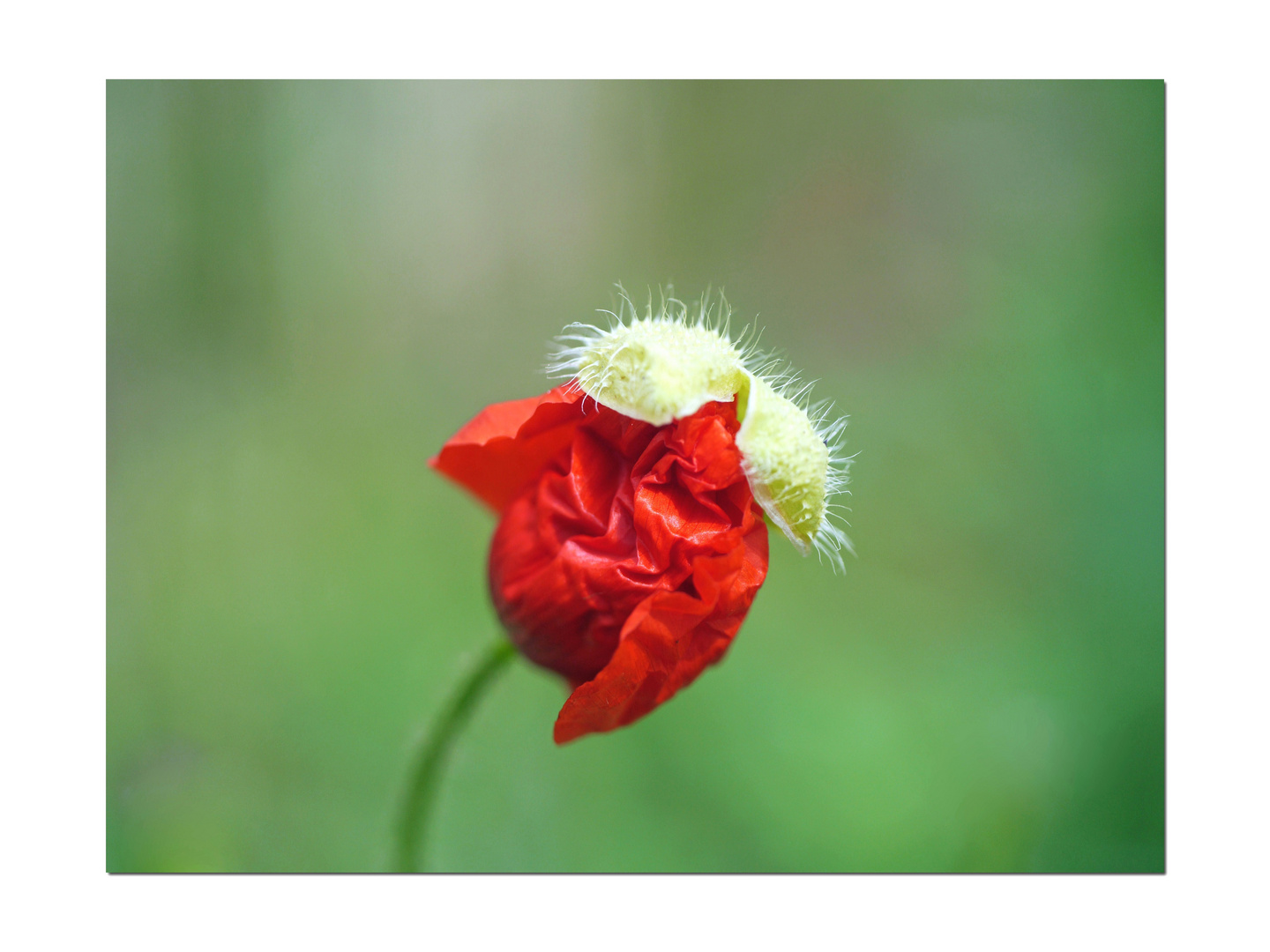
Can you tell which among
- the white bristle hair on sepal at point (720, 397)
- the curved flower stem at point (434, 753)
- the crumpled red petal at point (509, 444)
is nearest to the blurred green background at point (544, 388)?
the curved flower stem at point (434, 753)

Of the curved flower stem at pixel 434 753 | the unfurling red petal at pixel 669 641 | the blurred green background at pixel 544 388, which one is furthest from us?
the blurred green background at pixel 544 388

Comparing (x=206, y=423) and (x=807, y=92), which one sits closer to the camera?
(x=206, y=423)

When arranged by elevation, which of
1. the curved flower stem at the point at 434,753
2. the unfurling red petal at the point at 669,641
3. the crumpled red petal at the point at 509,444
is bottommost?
the curved flower stem at the point at 434,753

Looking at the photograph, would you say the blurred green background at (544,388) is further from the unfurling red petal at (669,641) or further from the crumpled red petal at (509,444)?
the unfurling red petal at (669,641)

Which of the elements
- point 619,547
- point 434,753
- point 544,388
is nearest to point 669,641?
point 619,547

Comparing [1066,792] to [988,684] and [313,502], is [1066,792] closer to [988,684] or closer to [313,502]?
[988,684]
